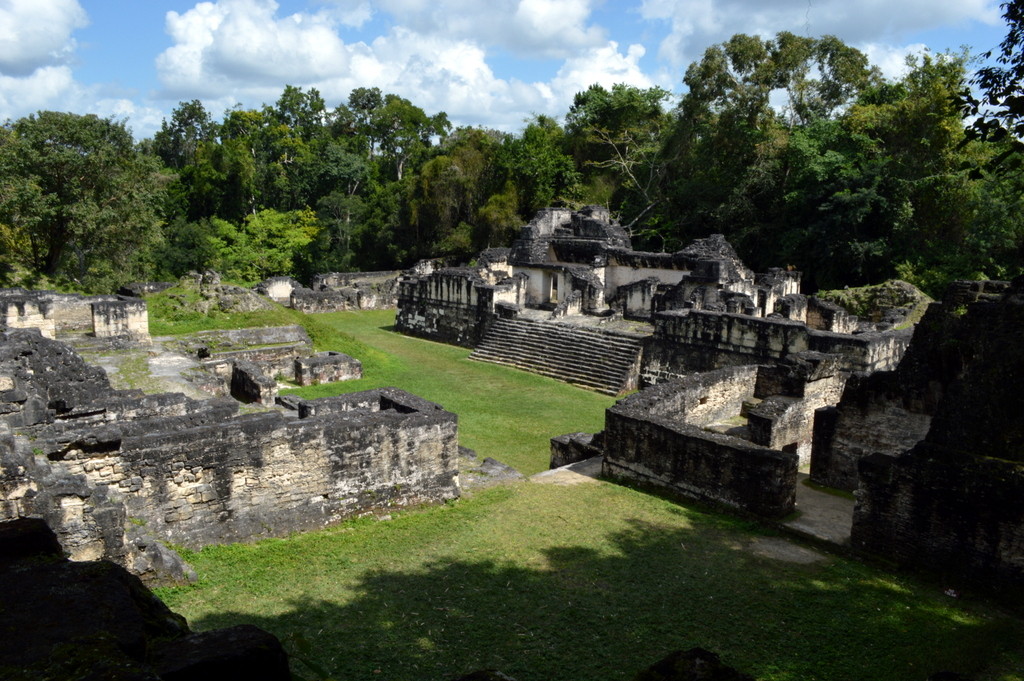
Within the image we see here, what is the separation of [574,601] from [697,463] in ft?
13.2

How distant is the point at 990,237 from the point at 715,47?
1699 cm

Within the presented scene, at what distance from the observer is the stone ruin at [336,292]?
113 feet

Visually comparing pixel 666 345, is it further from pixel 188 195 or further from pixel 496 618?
pixel 188 195

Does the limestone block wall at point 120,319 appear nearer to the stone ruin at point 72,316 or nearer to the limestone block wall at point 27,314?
the stone ruin at point 72,316

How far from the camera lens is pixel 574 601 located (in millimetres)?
7438

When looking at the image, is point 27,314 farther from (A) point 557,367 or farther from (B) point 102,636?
(B) point 102,636

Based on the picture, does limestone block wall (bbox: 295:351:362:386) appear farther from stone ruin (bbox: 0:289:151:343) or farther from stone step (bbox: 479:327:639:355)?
stone step (bbox: 479:327:639:355)

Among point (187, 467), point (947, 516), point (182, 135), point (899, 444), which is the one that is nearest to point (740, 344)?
point (899, 444)

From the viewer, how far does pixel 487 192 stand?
133 ft

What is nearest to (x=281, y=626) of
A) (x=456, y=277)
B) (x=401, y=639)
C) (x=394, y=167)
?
(x=401, y=639)

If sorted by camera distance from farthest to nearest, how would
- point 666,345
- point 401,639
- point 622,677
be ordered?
point 666,345 < point 401,639 < point 622,677

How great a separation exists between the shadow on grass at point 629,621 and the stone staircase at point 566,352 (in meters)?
12.4

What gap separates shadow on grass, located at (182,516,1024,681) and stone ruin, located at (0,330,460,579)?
1.46 metres

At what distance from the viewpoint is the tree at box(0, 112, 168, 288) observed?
83.9ft
